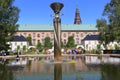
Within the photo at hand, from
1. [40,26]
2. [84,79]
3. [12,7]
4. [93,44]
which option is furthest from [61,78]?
[40,26]

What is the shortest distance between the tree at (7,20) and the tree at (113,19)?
18.8m

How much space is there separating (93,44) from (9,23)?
290 feet

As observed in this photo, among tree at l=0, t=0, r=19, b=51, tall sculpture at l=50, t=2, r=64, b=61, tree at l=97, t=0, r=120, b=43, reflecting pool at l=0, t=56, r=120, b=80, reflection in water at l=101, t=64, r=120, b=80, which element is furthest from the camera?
tree at l=97, t=0, r=120, b=43

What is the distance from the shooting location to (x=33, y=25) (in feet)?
514

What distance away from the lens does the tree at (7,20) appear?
1429 inches

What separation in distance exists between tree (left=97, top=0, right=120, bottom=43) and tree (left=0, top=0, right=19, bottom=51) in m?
18.8

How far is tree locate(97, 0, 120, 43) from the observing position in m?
50.0

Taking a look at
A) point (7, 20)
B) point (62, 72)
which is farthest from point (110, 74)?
point (7, 20)

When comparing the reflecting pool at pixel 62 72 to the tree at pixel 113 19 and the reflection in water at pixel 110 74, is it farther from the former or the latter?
the tree at pixel 113 19

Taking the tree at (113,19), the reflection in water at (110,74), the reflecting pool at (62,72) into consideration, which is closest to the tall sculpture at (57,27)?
the reflecting pool at (62,72)

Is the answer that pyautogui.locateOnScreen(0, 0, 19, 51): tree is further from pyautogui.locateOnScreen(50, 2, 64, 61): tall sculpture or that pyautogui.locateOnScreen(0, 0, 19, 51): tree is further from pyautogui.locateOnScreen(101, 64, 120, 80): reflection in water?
pyautogui.locateOnScreen(101, 64, 120, 80): reflection in water

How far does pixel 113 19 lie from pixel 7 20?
21.7m

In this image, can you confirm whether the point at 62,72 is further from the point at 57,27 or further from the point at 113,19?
the point at 113,19

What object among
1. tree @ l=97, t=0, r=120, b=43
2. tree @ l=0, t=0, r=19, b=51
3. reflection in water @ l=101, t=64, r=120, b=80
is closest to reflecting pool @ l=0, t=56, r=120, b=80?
reflection in water @ l=101, t=64, r=120, b=80
